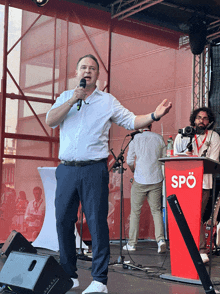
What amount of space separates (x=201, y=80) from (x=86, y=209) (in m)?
4.79

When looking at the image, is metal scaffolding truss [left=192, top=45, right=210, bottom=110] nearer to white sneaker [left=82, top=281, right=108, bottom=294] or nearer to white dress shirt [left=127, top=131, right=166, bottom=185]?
white dress shirt [left=127, top=131, right=166, bottom=185]

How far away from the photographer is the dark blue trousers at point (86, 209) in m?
2.50

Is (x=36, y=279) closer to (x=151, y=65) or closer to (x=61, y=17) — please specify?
(x=61, y=17)

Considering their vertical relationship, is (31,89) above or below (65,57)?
below

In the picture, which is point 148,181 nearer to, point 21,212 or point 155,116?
point 21,212

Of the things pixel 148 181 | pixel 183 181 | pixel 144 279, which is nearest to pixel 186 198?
pixel 183 181

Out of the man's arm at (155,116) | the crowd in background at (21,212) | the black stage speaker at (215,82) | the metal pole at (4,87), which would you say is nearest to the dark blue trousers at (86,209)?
the man's arm at (155,116)

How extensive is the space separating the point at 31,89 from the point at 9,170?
116cm

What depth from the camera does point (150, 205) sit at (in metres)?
4.99

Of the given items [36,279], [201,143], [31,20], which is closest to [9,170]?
[31,20]

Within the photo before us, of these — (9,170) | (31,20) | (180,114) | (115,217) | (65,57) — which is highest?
(31,20)

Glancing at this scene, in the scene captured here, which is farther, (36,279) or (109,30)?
(109,30)

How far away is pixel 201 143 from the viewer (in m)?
4.02

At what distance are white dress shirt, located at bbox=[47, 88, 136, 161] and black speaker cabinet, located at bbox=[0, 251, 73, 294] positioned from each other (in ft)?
2.13
